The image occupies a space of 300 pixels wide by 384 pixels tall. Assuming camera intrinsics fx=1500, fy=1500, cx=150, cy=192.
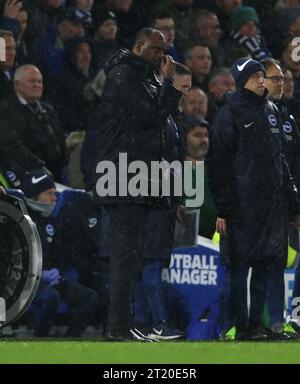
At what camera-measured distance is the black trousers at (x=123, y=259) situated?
9477mm

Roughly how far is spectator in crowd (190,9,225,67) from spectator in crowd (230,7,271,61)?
0.33 m

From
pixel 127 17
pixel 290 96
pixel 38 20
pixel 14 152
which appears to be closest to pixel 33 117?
pixel 14 152

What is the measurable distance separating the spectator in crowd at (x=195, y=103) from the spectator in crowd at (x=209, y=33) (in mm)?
1410

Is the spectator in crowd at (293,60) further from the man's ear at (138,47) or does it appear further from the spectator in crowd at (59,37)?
the man's ear at (138,47)

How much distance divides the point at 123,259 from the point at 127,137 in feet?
2.54

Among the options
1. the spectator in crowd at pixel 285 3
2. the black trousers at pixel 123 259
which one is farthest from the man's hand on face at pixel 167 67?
the spectator in crowd at pixel 285 3

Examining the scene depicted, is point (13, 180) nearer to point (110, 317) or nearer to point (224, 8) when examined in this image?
point (110, 317)

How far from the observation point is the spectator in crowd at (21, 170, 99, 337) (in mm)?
10922

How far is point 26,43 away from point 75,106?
692 millimetres

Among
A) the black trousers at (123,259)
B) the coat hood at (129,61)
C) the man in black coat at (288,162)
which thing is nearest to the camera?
the black trousers at (123,259)

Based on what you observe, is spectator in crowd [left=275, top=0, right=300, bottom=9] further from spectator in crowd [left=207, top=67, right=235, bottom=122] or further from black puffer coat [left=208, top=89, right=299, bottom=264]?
black puffer coat [left=208, top=89, right=299, bottom=264]

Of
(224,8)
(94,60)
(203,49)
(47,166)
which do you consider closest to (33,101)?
(47,166)

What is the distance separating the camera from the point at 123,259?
9477mm

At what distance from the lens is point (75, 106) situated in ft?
39.8
